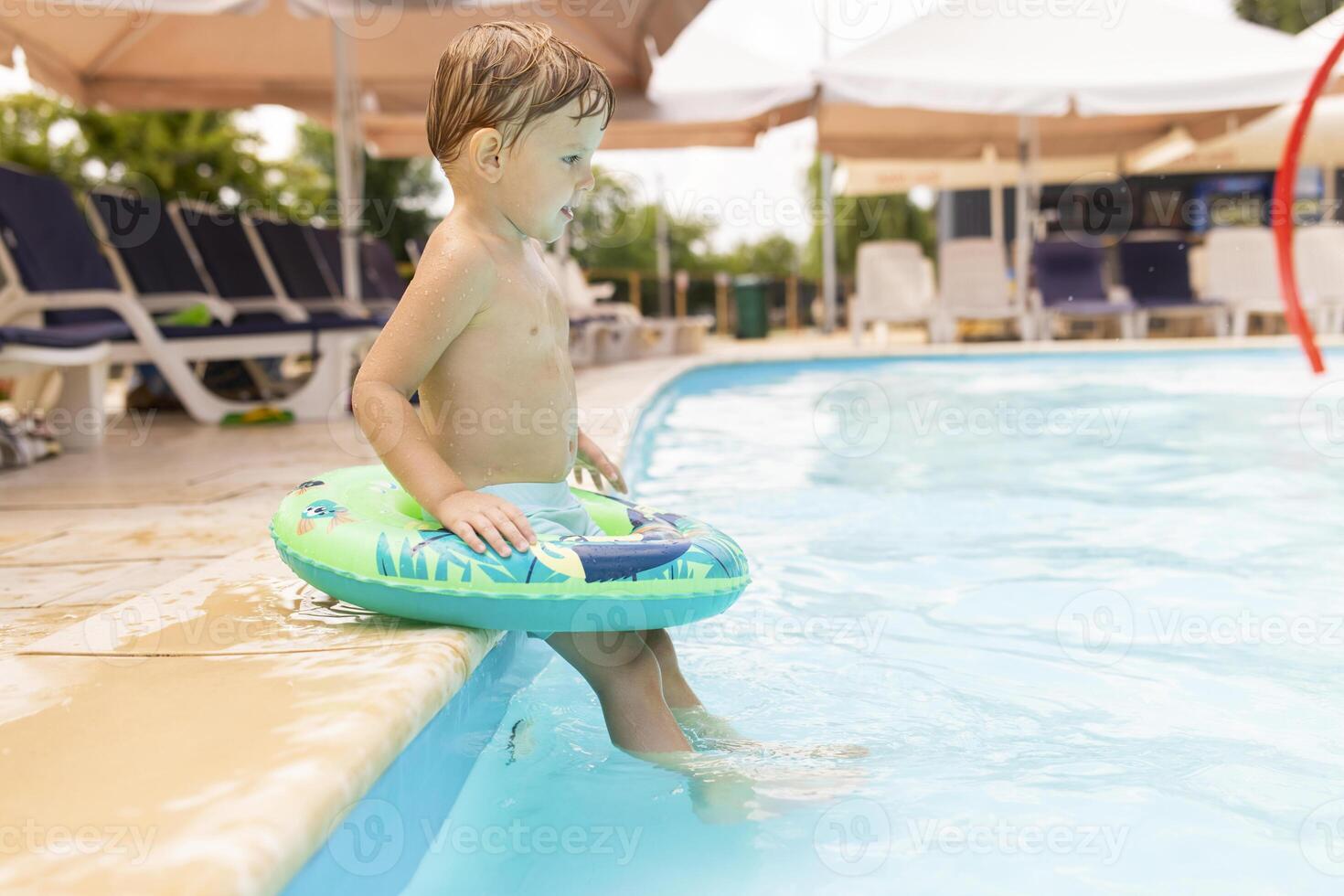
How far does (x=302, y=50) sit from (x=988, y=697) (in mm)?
8577

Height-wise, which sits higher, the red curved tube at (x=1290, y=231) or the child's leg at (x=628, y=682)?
the red curved tube at (x=1290, y=231)

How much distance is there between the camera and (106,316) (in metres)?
6.42

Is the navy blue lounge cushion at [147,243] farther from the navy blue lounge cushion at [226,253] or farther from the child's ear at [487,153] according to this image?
the child's ear at [487,153]

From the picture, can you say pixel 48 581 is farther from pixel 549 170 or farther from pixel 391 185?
pixel 391 185

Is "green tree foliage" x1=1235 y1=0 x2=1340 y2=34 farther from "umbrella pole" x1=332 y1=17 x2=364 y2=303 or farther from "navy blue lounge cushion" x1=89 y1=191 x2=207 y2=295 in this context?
"navy blue lounge cushion" x1=89 y1=191 x2=207 y2=295

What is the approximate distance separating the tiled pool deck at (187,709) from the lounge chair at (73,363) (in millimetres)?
1872

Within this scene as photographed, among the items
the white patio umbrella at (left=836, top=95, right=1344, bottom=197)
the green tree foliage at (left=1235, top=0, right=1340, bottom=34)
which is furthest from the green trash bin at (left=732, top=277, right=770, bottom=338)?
the green tree foliage at (left=1235, top=0, right=1340, bottom=34)

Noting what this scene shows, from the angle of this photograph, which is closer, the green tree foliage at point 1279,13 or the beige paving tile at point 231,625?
the beige paving tile at point 231,625

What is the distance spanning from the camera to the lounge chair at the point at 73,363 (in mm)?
4496

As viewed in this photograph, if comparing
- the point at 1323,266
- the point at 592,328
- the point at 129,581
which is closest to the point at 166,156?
the point at 592,328

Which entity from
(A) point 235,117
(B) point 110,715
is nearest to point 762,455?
(B) point 110,715

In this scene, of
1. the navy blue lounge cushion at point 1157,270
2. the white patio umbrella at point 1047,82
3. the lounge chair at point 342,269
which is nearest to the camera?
the lounge chair at point 342,269

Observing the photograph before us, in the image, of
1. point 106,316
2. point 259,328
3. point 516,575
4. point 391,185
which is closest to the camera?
point 516,575

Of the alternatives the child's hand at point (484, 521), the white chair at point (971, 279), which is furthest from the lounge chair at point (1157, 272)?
the child's hand at point (484, 521)
